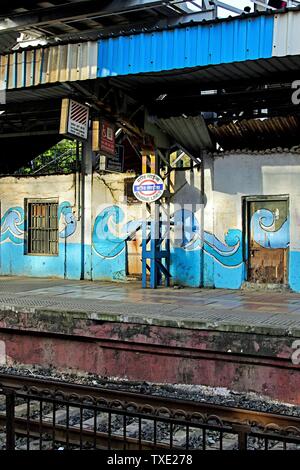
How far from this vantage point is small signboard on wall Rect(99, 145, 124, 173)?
41.4ft

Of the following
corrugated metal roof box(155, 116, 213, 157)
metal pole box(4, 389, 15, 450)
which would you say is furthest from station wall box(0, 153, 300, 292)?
metal pole box(4, 389, 15, 450)

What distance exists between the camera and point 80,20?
1361 centimetres

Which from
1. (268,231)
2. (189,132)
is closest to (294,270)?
(268,231)

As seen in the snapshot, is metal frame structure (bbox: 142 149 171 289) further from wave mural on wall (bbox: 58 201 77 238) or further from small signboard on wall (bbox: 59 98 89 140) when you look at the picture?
wave mural on wall (bbox: 58 201 77 238)

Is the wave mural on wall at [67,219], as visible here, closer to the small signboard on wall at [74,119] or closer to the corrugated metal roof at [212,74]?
the small signboard on wall at [74,119]

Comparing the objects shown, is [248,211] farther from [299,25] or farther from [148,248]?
[299,25]

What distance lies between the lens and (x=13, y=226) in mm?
16141

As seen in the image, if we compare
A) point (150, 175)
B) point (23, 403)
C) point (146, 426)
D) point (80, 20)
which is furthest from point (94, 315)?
point (80, 20)

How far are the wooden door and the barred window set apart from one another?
18.6ft

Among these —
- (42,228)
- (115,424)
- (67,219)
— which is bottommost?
(115,424)

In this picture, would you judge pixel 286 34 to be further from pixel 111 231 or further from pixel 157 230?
pixel 111 231

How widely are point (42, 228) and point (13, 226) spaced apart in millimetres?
960

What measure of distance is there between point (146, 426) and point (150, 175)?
23.4ft

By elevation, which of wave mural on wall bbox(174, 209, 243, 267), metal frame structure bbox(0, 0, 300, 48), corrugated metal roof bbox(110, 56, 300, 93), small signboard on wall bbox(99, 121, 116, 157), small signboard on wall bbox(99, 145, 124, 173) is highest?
metal frame structure bbox(0, 0, 300, 48)
